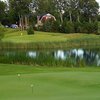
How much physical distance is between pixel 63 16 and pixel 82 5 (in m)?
6.85

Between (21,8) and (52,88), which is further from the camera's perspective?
(21,8)

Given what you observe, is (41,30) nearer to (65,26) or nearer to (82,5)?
(65,26)

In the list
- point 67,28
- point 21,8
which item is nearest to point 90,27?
point 67,28

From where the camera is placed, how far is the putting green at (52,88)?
924cm

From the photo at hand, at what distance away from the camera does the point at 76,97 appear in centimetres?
909

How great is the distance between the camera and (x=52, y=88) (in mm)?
10367

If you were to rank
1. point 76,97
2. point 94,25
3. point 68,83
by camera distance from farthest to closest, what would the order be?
point 94,25
point 68,83
point 76,97

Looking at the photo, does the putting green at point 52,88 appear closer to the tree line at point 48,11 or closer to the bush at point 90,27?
the bush at point 90,27

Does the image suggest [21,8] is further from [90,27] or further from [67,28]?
[90,27]

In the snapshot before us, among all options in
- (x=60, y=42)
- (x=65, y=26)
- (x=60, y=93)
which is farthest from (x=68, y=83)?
(x=65, y=26)

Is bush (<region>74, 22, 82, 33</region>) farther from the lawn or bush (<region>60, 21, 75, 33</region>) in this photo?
the lawn

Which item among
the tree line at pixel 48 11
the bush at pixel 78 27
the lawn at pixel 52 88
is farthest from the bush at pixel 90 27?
the lawn at pixel 52 88

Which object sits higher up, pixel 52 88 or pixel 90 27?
pixel 52 88

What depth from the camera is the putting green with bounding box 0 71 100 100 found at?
9242 mm
